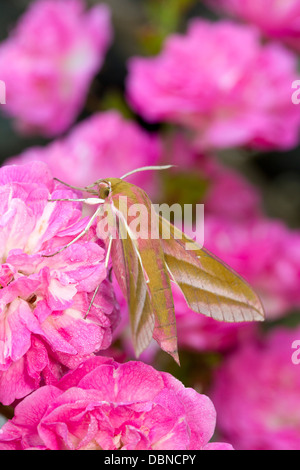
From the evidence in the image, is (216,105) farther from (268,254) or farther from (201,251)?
(201,251)

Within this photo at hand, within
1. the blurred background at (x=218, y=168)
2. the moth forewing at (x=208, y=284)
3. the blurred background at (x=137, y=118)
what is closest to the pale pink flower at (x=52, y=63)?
the blurred background at (x=218, y=168)

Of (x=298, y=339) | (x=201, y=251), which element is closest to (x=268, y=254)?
(x=298, y=339)

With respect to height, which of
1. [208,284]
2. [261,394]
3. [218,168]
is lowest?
[261,394]

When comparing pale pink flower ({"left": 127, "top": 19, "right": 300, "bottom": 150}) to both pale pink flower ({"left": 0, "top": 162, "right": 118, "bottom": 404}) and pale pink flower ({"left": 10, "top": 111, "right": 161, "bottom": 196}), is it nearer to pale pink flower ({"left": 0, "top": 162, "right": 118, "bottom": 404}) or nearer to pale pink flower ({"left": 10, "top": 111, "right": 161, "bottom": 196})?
pale pink flower ({"left": 10, "top": 111, "right": 161, "bottom": 196})

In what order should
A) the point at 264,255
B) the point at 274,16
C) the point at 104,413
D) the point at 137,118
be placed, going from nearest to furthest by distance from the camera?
the point at 104,413 < the point at 264,255 < the point at 274,16 < the point at 137,118

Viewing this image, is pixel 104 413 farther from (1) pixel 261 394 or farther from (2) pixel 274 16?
(2) pixel 274 16

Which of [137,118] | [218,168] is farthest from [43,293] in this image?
[137,118]
